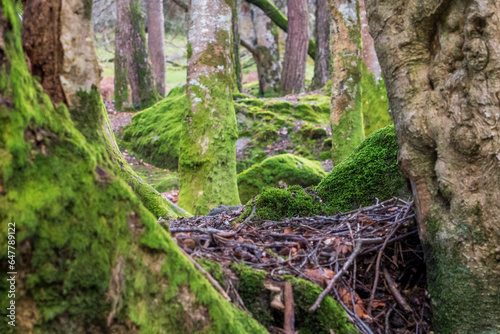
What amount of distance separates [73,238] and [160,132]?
917cm

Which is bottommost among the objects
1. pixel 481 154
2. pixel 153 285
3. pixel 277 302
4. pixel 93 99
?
pixel 277 302

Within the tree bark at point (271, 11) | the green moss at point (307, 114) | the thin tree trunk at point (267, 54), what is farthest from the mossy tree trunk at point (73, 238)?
the tree bark at point (271, 11)

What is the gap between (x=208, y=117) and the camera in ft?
18.3

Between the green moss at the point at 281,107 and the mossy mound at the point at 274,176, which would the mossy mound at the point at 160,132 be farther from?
the mossy mound at the point at 274,176

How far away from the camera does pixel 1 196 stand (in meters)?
1.18

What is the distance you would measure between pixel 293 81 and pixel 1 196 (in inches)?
537

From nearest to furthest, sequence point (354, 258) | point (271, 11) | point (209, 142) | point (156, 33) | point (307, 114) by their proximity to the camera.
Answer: point (354, 258), point (209, 142), point (307, 114), point (271, 11), point (156, 33)

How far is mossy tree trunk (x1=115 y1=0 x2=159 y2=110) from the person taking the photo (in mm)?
12602

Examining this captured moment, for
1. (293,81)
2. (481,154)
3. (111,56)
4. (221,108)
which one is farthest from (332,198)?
(111,56)

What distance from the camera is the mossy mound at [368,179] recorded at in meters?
3.59

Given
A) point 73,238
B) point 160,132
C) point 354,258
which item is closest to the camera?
point 73,238

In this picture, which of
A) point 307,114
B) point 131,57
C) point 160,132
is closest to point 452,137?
point 160,132

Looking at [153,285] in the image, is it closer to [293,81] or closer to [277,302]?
[277,302]

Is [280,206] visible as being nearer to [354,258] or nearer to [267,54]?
[354,258]
